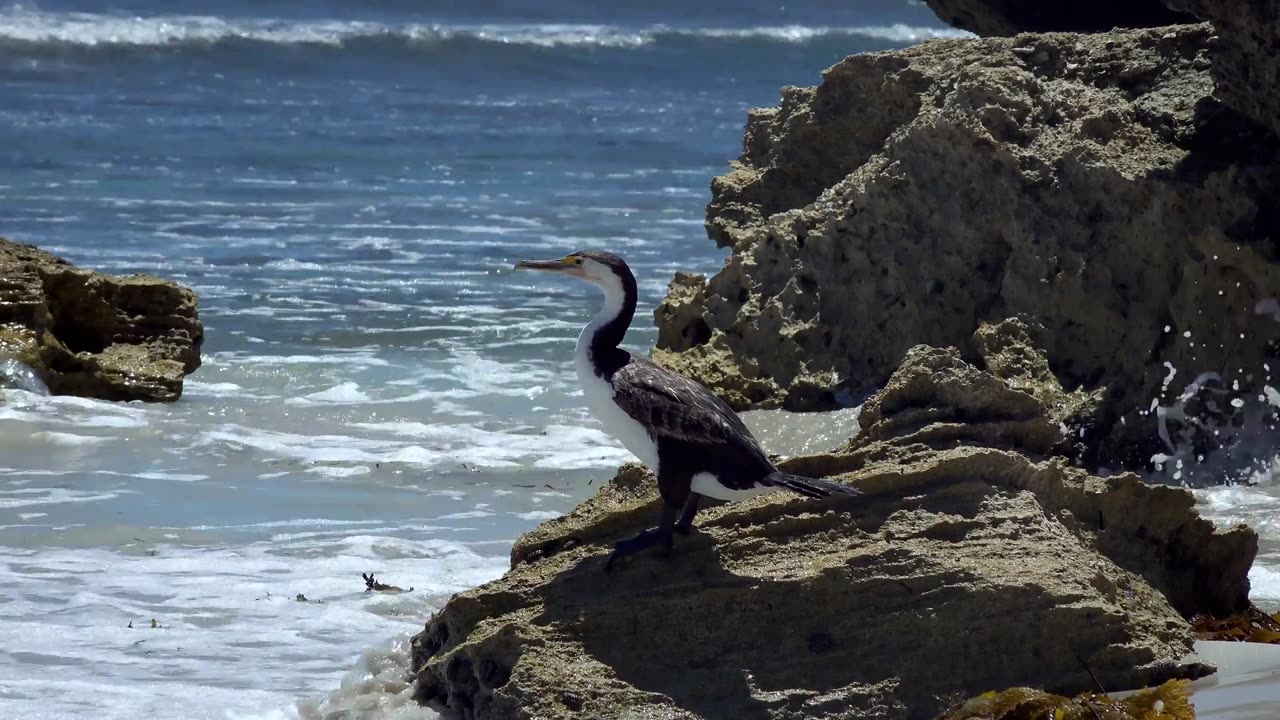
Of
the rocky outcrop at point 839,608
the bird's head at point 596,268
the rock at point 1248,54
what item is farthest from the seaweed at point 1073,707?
the rock at point 1248,54

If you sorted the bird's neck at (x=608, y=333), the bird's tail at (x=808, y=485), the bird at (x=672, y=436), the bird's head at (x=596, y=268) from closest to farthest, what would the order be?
the bird's tail at (x=808, y=485) < the bird at (x=672, y=436) < the bird's neck at (x=608, y=333) < the bird's head at (x=596, y=268)

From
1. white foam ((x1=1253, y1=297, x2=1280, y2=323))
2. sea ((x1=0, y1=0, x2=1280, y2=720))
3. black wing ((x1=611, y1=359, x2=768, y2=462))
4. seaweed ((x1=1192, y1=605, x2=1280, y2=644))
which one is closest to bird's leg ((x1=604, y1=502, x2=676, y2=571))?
black wing ((x1=611, y1=359, x2=768, y2=462))

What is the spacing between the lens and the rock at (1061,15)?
10352 millimetres

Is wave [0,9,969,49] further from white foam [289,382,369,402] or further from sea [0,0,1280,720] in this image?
white foam [289,382,369,402]

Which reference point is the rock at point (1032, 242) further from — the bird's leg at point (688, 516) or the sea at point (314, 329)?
the bird's leg at point (688, 516)

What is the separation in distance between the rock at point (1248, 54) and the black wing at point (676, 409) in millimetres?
3233

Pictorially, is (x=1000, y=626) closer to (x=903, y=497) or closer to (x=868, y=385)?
(x=903, y=497)

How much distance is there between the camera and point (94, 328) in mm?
10031

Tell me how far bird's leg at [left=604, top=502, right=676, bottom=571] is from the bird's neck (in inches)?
19.5

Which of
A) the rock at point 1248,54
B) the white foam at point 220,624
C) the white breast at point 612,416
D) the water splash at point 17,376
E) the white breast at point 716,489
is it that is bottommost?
the white foam at point 220,624

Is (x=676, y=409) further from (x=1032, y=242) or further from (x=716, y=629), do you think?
(x=1032, y=242)

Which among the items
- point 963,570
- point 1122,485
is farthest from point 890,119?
point 963,570

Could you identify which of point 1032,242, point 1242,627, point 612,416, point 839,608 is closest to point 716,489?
point 612,416

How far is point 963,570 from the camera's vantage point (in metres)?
4.72
